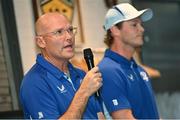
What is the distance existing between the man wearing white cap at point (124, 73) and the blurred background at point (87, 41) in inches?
36.8

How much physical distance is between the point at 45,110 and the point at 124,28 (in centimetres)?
88

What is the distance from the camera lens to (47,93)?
6.54ft

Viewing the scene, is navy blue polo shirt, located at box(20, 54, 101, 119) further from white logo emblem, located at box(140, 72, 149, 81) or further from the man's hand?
white logo emblem, located at box(140, 72, 149, 81)

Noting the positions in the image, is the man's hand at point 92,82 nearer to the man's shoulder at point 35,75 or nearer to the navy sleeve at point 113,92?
the man's shoulder at point 35,75

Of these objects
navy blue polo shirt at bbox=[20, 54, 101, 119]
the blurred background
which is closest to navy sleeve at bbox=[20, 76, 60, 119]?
navy blue polo shirt at bbox=[20, 54, 101, 119]

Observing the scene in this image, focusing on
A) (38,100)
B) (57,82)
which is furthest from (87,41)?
(38,100)

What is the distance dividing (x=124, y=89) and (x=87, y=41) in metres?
1.66

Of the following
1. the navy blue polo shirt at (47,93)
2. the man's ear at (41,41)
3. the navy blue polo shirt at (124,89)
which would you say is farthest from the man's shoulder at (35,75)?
the navy blue polo shirt at (124,89)

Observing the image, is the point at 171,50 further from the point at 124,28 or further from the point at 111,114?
the point at 111,114

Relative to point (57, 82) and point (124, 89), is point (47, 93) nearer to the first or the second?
point (57, 82)

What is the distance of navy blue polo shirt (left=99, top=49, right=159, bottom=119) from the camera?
7.88 ft

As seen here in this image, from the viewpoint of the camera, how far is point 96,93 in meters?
2.06

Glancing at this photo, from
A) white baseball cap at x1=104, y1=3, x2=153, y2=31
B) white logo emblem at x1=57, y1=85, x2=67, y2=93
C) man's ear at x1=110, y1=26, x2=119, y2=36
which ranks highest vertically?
white baseball cap at x1=104, y1=3, x2=153, y2=31

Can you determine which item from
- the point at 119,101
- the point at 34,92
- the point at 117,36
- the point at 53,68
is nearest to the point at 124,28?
the point at 117,36
